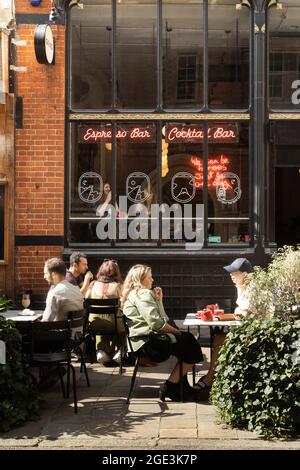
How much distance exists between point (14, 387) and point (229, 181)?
20.3ft

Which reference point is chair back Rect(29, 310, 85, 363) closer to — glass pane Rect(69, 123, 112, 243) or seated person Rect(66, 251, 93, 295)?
seated person Rect(66, 251, 93, 295)

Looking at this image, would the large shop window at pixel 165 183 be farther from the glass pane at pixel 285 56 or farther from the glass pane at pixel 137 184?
the glass pane at pixel 285 56

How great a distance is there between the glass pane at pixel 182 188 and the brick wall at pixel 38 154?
1687 mm

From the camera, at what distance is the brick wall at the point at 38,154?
11727 mm

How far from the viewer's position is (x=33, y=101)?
11.7 meters

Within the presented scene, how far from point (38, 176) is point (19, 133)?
0.75m

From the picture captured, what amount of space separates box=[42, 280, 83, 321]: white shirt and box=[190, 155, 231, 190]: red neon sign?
435 cm

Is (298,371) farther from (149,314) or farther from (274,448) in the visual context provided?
(149,314)

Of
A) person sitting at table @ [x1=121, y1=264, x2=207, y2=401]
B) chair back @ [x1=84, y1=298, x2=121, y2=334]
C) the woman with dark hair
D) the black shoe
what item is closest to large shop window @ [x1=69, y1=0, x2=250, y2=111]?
the woman with dark hair

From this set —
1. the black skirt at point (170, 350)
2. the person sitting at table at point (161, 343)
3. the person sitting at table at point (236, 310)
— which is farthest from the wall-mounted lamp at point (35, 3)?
the black skirt at point (170, 350)

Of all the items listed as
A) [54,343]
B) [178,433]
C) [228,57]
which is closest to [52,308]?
[54,343]

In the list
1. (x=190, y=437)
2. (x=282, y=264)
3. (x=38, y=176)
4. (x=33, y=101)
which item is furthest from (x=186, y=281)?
(x=190, y=437)
